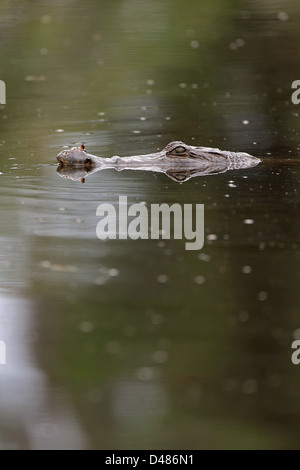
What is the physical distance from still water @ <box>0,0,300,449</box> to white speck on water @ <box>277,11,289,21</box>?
13.1ft

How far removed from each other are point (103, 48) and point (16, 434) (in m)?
10.8

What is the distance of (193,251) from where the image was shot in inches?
191

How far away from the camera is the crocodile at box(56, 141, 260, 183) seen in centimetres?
731

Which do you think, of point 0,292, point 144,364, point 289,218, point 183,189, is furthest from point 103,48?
point 144,364

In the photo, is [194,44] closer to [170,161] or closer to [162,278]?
[170,161]

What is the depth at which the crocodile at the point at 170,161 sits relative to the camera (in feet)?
24.0

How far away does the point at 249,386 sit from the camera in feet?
11.1

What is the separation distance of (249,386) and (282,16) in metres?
11.4

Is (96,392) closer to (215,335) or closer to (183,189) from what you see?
(215,335)

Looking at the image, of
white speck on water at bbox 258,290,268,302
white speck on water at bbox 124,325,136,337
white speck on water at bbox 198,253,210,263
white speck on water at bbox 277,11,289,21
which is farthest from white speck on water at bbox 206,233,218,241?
white speck on water at bbox 277,11,289,21
